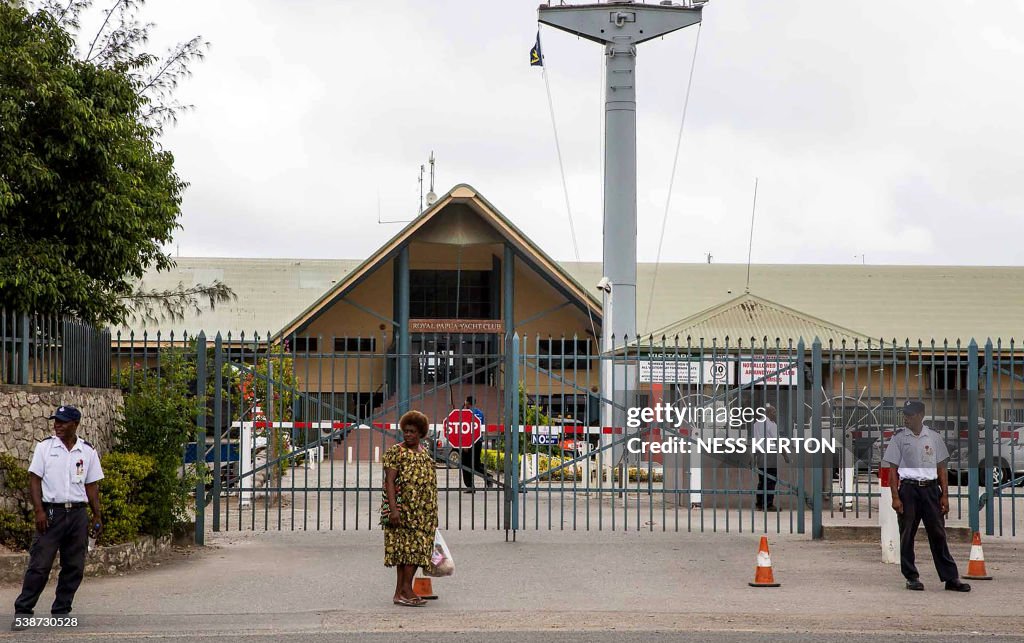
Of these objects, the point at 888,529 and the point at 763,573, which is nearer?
the point at 763,573

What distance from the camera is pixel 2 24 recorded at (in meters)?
16.5

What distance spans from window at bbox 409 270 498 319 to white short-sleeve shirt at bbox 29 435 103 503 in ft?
94.4

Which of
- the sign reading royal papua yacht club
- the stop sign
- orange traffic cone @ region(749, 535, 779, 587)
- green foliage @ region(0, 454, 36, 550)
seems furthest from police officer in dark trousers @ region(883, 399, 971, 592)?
the sign reading royal papua yacht club

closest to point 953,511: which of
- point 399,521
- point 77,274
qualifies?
point 399,521

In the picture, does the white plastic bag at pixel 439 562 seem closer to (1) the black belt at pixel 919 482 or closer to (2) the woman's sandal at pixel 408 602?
(2) the woman's sandal at pixel 408 602

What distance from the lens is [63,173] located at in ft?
56.3

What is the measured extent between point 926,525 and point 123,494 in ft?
23.9

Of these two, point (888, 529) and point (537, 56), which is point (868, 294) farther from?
point (888, 529)

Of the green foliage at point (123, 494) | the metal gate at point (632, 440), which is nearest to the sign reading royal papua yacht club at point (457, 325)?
the metal gate at point (632, 440)

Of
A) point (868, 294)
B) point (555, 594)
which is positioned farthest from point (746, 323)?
point (555, 594)

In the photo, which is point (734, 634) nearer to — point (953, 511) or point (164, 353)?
point (164, 353)

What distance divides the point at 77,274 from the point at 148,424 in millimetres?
5050

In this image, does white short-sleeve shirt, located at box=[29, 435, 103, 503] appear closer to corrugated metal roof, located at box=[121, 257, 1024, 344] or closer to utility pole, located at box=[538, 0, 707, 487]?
utility pole, located at box=[538, 0, 707, 487]

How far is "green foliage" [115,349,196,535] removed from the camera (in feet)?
41.2
